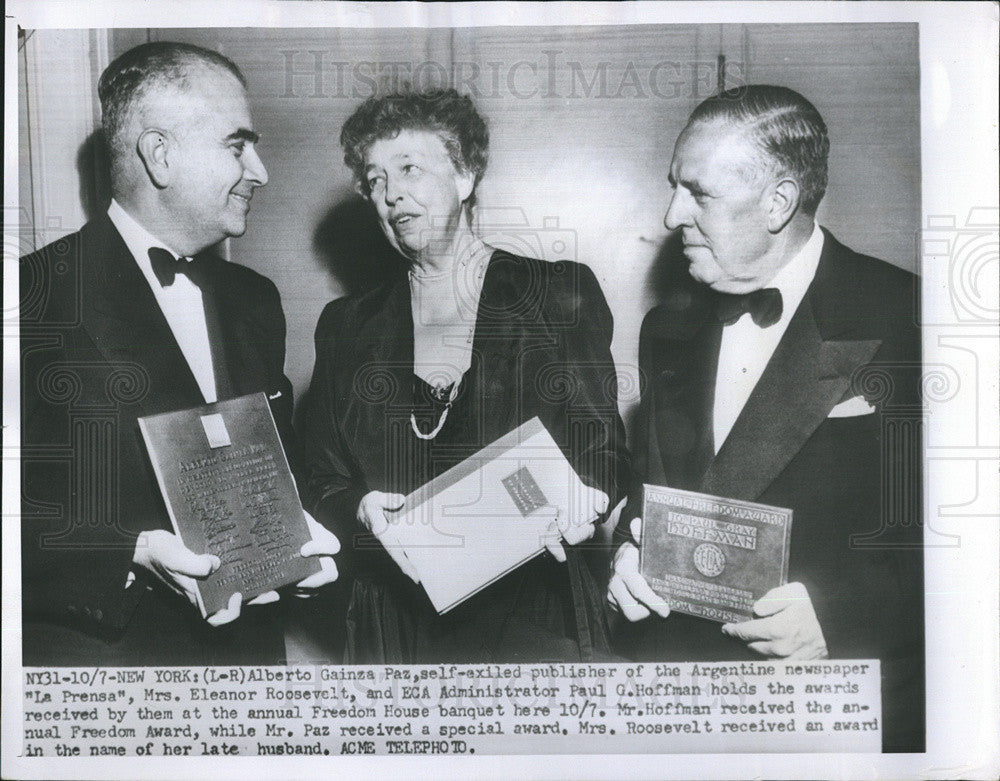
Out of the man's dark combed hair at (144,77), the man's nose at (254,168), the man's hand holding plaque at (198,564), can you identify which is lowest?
the man's hand holding plaque at (198,564)

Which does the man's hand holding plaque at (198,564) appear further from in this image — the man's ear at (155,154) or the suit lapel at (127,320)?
the man's ear at (155,154)

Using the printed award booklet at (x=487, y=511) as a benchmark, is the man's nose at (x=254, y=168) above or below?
above

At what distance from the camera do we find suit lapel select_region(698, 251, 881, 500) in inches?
82.7

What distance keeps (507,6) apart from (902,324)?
1108 millimetres

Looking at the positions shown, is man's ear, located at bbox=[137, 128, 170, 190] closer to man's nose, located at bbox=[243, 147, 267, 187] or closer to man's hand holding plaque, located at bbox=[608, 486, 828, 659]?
man's nose, located at bbox=[243, 147, 267, 187]

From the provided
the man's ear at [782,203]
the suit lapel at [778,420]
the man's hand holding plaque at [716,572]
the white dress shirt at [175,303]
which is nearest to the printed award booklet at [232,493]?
the white dress shirt at [175,303]

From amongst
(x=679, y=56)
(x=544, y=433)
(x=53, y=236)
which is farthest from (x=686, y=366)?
(x=53, y=236)

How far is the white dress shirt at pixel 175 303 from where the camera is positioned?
6.97 feet

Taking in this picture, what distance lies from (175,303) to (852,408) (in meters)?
1.49

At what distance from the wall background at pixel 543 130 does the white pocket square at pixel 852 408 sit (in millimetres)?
320

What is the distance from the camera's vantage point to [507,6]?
2137mm

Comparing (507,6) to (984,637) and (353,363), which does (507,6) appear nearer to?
(353,363)

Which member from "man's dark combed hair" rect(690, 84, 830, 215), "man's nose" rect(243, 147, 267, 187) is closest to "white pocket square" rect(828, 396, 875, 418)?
"man's dark combed hair" rect(690, 84, 830, 215)
